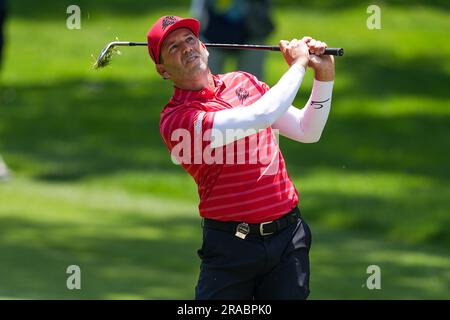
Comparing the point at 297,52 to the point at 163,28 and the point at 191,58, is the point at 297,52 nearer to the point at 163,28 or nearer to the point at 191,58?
the point at 191,58

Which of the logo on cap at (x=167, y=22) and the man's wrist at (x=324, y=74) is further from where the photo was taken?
the man's wrist at (x=324, y=74)

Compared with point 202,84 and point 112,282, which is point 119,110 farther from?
point 202,84

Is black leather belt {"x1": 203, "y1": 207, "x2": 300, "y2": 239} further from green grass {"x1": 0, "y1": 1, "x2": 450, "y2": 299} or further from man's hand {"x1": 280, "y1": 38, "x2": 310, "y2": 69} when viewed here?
green grass {"x1": 0, "y1": 1, "x2": 450, "y2": 299}

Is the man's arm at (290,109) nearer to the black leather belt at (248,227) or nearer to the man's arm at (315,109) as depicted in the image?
the man's arm at (315,109)

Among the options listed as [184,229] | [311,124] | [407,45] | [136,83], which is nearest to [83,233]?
[184,229]

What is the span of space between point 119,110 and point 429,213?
245 inches

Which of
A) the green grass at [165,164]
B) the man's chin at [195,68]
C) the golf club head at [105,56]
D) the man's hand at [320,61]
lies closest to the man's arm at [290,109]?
the man's hand at [320,61]

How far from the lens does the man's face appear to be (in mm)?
4969

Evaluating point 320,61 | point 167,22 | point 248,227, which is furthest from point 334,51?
point 248,227

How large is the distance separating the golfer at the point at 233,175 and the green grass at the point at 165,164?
Result: 2.17 ft

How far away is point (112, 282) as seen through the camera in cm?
803

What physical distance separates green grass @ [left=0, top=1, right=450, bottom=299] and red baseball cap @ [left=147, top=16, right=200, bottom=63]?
548 mm

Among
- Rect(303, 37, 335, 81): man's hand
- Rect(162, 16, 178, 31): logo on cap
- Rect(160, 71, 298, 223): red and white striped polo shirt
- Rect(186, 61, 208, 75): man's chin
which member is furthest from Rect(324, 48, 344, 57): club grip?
Rect(162, 16, 178, 31): logo on cap

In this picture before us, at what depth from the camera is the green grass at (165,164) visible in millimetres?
8633
